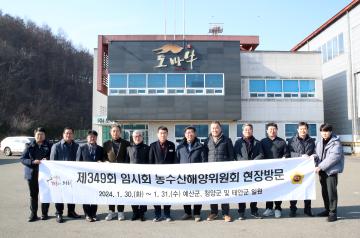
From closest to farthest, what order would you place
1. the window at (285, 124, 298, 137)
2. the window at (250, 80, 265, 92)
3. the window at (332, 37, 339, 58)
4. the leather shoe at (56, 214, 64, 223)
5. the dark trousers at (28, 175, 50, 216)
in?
the leather shoe at (56, 214, 64, 223) < the dark trousers at (28, 175, 50, 216) < the window at (285, 124, 298, 137) < the window at (250, 80, 265, 92) < the window at (332, 37, 339, 58)

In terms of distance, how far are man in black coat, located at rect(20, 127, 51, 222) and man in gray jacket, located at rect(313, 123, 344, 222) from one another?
5.66 metres

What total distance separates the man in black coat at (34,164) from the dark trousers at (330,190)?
5754 millimetres

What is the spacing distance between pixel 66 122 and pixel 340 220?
71.8m

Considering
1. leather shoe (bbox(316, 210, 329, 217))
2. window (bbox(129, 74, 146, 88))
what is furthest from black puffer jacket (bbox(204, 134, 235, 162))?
window (bbox(129, 74, 146, 88))

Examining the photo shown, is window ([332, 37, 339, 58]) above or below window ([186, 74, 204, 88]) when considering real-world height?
above

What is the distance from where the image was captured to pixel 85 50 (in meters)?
94.2

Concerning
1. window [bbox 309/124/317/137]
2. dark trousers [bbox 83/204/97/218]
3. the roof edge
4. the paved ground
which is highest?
the roof edge

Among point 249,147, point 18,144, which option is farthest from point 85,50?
point 249,147

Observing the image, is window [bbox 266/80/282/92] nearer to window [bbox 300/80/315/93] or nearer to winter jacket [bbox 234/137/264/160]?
window [bbox 300/80/315/93]

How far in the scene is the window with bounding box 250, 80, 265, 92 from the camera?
29703mm

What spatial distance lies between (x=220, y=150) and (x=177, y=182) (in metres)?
1.10

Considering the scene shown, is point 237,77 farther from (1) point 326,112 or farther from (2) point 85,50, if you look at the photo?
(2) point 85,50

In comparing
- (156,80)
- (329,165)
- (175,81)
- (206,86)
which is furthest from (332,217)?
(156,80)

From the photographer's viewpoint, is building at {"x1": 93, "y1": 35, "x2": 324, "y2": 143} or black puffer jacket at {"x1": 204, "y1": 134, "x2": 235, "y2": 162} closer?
black puffer jacket at {"x1": 204, "y1": 134, "x2": 235, "y2": 162}
